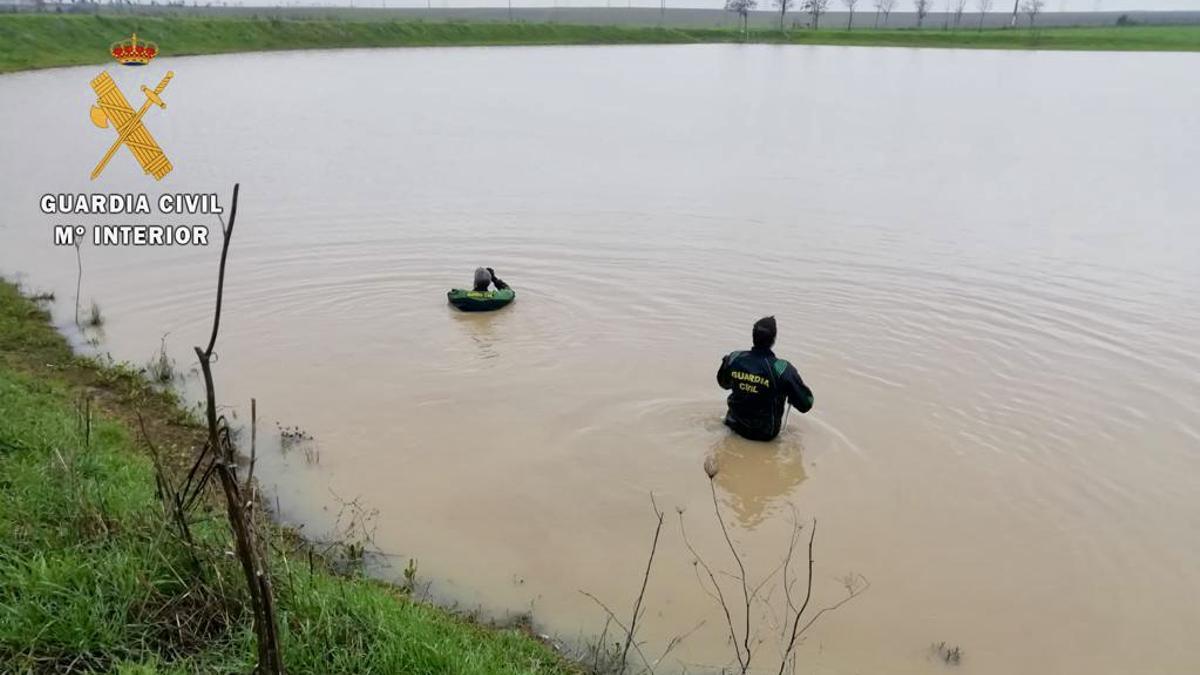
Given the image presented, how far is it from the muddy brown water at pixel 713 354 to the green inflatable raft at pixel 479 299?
268 millimetres

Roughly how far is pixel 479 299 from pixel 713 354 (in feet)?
10.4

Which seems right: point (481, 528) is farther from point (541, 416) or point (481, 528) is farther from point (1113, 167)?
point (1113, 167)

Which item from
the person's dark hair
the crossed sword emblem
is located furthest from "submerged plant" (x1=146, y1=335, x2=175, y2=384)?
the crossed sword emblem

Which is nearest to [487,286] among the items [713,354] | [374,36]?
[713,354]

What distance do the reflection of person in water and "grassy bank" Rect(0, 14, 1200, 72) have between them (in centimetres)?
4038

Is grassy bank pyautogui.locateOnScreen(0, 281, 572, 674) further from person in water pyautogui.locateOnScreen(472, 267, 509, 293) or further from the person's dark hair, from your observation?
person in water pyautogui.locateOnScreen(472, 267, 509, 293)

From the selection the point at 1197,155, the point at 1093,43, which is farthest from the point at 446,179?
the point at 1093,43

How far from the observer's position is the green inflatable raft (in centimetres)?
1122

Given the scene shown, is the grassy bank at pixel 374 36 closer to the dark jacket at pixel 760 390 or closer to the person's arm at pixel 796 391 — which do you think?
the dark jacket at pixel 760 390

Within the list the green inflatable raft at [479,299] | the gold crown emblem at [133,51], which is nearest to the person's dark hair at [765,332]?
the green inflatable raft at [479,299]

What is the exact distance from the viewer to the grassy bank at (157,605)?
3.68 metres

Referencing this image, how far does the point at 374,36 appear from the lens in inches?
2370

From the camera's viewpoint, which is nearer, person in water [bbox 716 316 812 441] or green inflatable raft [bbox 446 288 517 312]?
person in water [bbox 716 316 812 441]

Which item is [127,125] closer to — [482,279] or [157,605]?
[482,279]
